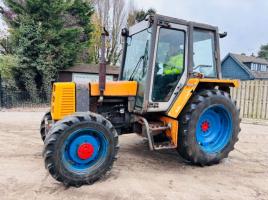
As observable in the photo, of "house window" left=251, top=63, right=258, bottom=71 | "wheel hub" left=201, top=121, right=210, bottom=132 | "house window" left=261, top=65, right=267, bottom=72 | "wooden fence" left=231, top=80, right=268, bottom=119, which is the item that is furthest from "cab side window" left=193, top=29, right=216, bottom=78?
"house window" left=261, top=65, right=267, bottom=72

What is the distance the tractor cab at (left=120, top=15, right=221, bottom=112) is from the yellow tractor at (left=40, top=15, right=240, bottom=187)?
0.01 m

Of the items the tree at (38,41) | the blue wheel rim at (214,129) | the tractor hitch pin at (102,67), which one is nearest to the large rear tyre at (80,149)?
the tractor hitch pin at (102,67)

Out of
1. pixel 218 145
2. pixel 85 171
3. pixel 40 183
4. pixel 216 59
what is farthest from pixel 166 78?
pixel 40 183

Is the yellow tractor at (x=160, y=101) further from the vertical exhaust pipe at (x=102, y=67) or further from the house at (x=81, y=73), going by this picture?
the house at (x=81, y=73)

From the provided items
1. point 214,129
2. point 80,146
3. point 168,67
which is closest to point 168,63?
point 168,67

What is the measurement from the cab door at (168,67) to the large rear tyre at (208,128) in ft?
1.21

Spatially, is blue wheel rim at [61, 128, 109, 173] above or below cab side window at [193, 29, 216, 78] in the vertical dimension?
below

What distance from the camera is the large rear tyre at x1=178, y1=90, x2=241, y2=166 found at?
4465 millimetres

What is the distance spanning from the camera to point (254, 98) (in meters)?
11.4

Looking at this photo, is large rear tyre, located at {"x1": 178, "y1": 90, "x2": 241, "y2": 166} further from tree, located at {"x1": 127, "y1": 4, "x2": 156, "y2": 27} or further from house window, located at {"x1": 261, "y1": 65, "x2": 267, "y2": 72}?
house window, located at {"x1": 261, "y1": 65, "x2": 267, "y2": 72}

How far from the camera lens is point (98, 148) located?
3926 millimetres

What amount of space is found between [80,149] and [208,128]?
2.32 meters

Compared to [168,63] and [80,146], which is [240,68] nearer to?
[168,63]

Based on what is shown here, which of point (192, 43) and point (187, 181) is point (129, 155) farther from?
point (192, 43)
